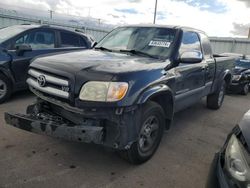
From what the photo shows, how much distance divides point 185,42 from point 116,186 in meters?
2.69

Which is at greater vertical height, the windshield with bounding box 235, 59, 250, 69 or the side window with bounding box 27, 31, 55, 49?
the side window with bounding box 27, 31, 55, 49

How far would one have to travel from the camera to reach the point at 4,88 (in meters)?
5.34

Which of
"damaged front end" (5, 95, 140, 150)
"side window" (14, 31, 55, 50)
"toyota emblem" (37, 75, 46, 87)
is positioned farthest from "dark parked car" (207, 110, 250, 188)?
"side window" (14, 31, 55, 50)

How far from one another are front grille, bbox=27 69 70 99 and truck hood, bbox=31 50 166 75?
0.10 meters

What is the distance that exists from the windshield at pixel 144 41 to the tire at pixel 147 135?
0.96 m

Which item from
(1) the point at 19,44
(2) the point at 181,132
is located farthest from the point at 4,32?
(2) the point at 181,132

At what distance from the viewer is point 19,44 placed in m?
5.59

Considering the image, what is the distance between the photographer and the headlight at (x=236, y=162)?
167cm

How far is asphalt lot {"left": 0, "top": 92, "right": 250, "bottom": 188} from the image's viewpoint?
292 cm

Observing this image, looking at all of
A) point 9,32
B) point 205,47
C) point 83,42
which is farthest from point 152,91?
point 83,42

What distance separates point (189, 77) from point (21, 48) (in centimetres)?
361

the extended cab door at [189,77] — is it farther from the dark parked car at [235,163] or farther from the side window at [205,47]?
the dark parked car at [235,163]

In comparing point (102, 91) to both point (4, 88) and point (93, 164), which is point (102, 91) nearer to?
point (93, 164)

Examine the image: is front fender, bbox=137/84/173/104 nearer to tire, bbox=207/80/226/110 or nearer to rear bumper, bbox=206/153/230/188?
rear bumper, bbox=206/153/230/188
